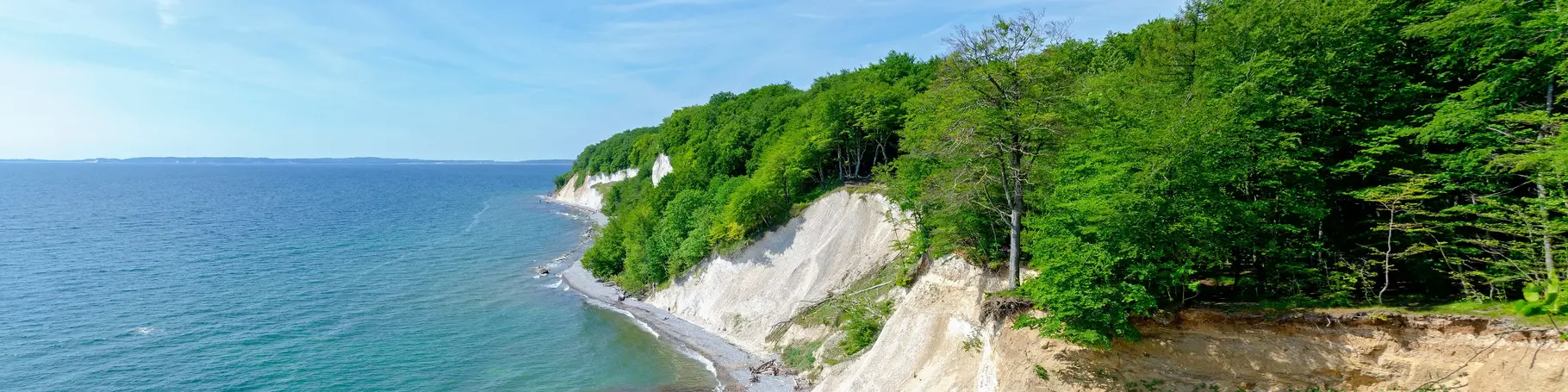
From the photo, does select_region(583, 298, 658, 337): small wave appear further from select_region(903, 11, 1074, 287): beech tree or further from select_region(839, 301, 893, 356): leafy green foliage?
select_region(903, 11, 1074, 287): beech tree

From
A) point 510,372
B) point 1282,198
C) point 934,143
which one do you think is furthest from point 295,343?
point 1282,198

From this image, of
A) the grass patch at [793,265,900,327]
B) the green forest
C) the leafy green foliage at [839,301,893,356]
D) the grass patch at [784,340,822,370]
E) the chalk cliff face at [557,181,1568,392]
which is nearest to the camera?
the chalk cliff face at [557,181,1568,392]

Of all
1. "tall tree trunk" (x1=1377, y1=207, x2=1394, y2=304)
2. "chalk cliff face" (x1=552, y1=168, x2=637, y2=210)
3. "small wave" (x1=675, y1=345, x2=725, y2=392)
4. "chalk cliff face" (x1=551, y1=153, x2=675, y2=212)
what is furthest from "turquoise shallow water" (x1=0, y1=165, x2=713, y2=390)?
"chalk cliff face" (x1=552, y1=168, x2=637, y2=210)

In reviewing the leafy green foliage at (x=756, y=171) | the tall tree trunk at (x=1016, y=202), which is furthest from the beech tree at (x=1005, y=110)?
the leafy green foliage at (x=756, y=171)

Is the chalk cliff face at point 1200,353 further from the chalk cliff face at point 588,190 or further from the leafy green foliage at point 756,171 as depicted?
the chalk cliff face at point 588,190

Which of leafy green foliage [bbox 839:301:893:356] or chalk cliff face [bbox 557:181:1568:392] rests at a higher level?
chalk cliff face [bbox 557:181:1568:392]

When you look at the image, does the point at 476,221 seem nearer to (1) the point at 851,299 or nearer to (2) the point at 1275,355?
(1) the point at 851,299
